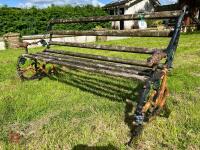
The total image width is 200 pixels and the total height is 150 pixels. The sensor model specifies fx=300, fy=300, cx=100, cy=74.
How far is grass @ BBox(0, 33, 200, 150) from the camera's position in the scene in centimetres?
377

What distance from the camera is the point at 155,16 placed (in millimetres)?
4344

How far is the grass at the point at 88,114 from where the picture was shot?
3773mm

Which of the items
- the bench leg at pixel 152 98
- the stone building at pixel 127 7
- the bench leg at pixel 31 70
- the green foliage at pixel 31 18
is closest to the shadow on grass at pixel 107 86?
the bench leg at pixel 31 70

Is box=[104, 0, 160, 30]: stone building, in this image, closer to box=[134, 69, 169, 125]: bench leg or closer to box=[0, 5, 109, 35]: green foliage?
box=[0, 5, 109, 35]: green foliage

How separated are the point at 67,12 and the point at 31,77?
19.4 metres

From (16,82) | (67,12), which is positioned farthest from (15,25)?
(16,82)

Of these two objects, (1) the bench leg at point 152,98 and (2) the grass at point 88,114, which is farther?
(2) the grass at point 88,114

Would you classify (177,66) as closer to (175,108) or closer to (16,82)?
(175,108)

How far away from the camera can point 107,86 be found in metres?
5.78

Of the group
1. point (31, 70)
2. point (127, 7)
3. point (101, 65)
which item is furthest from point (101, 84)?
point (127, 7)

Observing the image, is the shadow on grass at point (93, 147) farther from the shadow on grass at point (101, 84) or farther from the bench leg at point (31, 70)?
the bench leg at point (31, 70)

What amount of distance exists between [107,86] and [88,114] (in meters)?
1.34

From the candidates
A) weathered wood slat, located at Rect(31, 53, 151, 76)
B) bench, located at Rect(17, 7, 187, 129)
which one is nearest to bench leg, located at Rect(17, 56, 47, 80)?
bench, located at Rect(17, 7, 187, 129)

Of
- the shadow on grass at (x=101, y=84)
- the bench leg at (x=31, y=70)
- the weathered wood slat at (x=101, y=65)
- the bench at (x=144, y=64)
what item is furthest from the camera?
the bench leg at (x=31, y=70)
